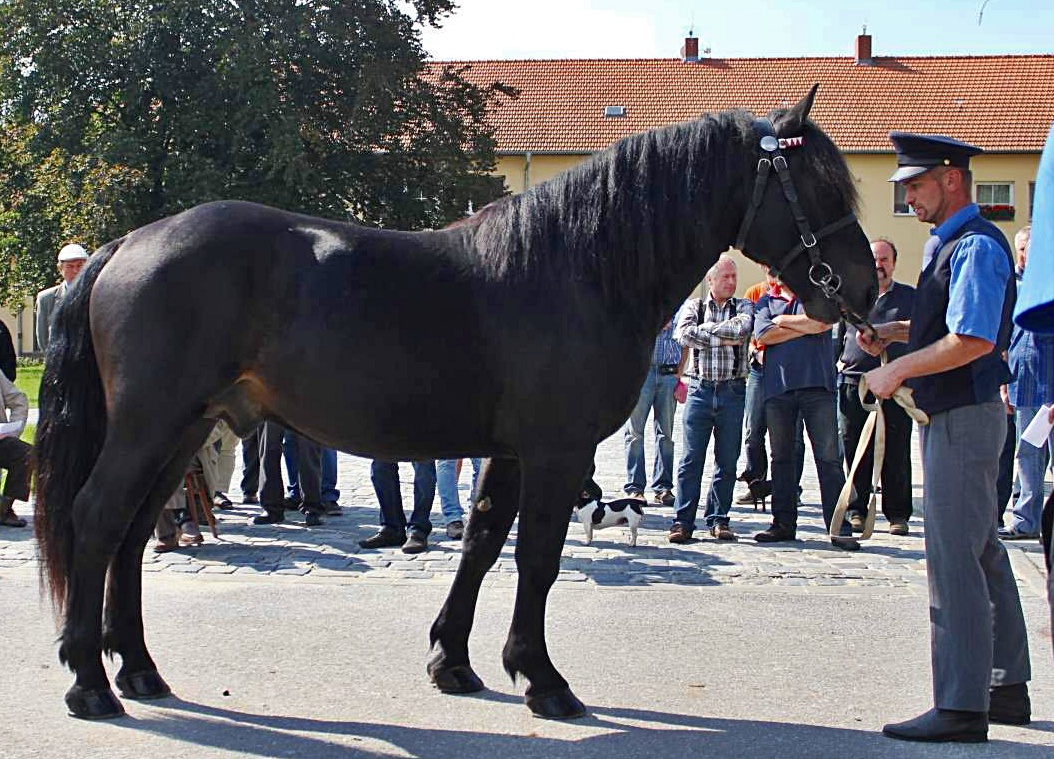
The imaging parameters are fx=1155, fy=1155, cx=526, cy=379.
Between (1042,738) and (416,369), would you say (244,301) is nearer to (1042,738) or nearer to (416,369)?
(416,369)

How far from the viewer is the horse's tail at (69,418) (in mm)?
4840

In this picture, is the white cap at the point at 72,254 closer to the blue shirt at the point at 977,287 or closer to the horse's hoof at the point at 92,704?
the horse's hoof at the point at 92,704

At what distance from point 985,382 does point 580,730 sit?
2039 millimetres

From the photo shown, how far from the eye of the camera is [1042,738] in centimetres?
442

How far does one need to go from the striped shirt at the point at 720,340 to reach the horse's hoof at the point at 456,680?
4.93 metres

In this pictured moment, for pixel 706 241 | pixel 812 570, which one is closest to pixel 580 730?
pixel 706 241

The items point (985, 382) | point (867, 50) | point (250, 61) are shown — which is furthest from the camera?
point (867, 50)

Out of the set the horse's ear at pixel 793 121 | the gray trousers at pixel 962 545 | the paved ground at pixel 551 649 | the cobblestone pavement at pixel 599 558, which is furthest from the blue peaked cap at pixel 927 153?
the cobblestone pavement at pixel 599 558

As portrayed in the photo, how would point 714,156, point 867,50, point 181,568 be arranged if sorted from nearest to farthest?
1. point 714,156
2. point 181,568
3. point 867,50

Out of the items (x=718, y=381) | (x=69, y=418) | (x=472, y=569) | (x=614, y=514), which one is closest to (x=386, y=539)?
(x=614, y=514)

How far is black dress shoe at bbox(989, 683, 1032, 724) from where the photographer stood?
459 centimetres

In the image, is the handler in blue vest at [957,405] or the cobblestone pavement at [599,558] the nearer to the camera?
the handler in blue vest at [957,405]

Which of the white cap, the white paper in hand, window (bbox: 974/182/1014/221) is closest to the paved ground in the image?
the white paper in hand

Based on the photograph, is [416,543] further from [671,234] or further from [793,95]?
[793,95]
